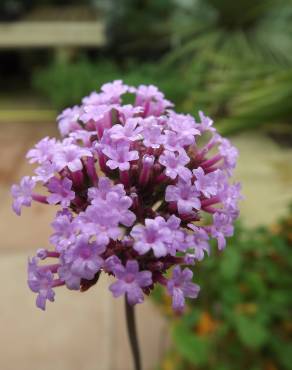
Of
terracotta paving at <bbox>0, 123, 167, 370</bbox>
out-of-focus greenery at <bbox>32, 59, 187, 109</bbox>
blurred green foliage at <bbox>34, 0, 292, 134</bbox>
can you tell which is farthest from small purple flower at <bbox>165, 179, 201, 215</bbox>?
out-of-focus greenery at <bbox>32, 59, 187, 109</bbox>

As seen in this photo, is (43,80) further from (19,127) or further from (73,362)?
(73,362)

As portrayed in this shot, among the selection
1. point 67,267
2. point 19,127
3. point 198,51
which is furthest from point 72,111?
point 198,51

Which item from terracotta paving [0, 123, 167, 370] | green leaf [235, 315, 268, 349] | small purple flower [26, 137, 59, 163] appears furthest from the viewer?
terracotta paving [0, 123, 167, 370]

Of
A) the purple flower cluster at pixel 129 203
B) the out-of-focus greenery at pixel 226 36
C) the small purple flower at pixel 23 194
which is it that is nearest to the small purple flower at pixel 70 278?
the purple flower cluster at pixel 129 203

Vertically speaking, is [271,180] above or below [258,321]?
above

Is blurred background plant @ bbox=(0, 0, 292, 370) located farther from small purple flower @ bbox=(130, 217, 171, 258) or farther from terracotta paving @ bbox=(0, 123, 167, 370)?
small purple flower @ bbox=(130, 217, 171, 258)

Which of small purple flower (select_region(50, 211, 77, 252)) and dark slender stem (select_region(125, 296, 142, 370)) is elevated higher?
small purple flower (select_region(50, 211, 77, 252))
